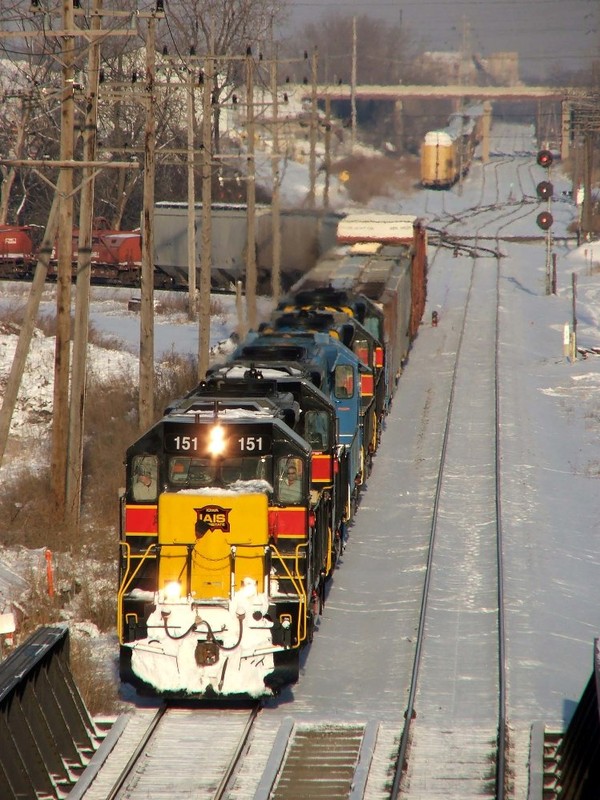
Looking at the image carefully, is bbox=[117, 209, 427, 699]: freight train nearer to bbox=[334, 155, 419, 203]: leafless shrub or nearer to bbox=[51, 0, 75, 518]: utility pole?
bbox=[51, 0, 75, 518]: utility pole

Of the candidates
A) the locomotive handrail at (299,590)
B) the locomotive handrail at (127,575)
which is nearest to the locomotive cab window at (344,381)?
the locomotive handrail at (299,590)

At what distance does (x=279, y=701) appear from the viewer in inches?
553

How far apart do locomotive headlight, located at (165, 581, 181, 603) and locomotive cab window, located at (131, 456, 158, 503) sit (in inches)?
37.0

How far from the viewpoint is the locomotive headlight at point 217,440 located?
13.3 m

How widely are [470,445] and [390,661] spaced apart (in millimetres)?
12401

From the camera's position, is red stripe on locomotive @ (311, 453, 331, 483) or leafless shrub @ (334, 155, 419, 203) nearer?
red stripe on locomotive @ (311, 453, 331, 483)

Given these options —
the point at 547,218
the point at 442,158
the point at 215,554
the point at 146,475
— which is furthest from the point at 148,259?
the point at 442,158

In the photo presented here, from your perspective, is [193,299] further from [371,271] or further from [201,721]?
[201,721]

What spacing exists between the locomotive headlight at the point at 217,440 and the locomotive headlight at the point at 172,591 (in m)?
1.50

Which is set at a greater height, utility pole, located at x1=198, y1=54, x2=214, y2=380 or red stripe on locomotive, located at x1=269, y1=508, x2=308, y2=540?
utility pole, located at x1=198, y1=54, x2=214, y2=380

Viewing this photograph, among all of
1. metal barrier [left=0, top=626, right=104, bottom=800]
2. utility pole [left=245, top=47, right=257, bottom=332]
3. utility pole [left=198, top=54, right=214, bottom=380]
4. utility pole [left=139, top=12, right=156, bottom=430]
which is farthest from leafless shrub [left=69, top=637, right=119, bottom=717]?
utility pole [left=245, top=47, right=257, bottom=332]

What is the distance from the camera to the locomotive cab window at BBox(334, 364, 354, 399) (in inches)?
784

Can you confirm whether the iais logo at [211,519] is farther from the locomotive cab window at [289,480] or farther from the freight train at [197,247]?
the freight train at [197,247]

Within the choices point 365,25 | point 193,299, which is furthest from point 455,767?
point 365,25
